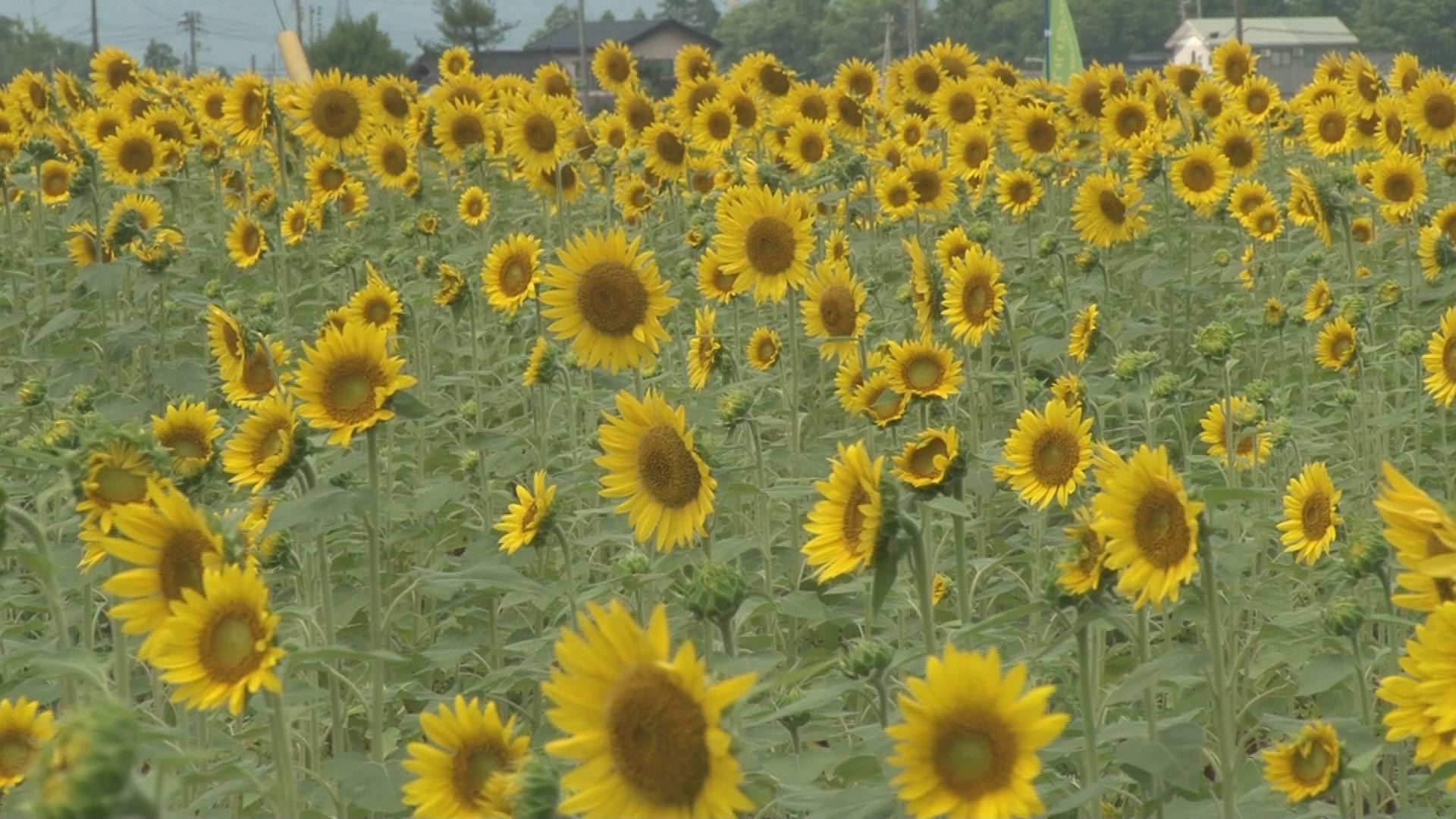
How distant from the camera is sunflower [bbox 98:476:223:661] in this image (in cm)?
224

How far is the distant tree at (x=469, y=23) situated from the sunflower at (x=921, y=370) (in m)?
36.0

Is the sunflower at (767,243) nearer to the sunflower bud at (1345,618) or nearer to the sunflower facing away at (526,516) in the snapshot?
the sunflower facing away at (526,516)

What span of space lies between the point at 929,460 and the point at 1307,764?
2.75 ft

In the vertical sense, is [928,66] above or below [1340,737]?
above

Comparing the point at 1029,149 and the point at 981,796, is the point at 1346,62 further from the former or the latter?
the point at 981,796

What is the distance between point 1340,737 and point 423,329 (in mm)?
5009

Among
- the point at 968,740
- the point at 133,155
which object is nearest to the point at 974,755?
the point at 968,740

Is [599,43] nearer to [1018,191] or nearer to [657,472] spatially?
[1018,191]

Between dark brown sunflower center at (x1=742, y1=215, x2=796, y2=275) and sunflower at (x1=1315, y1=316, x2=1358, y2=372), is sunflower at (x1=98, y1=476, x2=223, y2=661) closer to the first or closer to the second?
dark brown sunflower center at (x1=742, y1=215, x2=796, y2=275)

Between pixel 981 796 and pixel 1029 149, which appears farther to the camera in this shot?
pixel 1029 149

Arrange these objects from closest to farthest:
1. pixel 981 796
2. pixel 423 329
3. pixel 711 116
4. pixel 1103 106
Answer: pixel 981 796 → pixel 423 329 → pixel 711 116 → pixel 1103 106

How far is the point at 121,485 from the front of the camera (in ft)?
8.29

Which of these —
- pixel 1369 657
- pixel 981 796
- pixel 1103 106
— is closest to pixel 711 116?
pixel 1103 106

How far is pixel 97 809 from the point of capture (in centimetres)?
143
